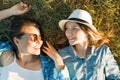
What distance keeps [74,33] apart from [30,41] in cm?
44

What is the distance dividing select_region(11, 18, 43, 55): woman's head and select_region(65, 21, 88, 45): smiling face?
0.28m

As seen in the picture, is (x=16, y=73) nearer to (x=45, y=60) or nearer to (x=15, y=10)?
(x=45, y=60)

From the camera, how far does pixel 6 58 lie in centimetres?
258

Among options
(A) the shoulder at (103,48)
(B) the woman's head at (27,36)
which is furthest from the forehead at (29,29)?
(A) the shoulder at (103,48)

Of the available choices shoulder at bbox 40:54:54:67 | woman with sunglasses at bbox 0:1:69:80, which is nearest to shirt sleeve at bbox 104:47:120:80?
woman with sunglasses at bbox 0:1:69:80

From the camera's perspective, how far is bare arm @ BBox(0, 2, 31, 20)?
104 inches

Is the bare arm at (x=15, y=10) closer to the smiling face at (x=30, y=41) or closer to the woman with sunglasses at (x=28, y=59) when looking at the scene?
the woman with sunglasses at (x=28, y=59)

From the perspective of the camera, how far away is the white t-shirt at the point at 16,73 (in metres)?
2.55

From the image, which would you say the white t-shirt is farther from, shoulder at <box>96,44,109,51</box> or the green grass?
shoulder at <box>96,44,109,51</box>

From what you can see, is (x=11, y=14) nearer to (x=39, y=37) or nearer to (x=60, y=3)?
(x=39, y=37)

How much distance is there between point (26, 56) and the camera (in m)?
2.60

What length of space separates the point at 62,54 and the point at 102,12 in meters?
0.68

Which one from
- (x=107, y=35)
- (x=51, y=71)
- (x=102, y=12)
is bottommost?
(x=51, y=71)

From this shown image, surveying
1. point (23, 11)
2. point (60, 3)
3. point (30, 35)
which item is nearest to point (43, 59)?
point (30, 35)
